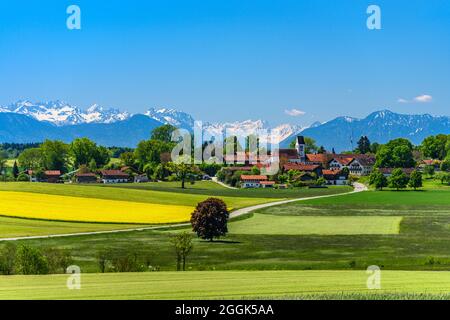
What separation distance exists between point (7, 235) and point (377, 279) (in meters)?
38.2

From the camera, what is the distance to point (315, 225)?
66750 millimetres

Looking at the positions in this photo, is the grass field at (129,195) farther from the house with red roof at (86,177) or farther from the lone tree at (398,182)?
the house with red roof at (86,177)

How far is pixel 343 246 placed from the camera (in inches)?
2004

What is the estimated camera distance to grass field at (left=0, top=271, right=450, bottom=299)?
71.8 feet

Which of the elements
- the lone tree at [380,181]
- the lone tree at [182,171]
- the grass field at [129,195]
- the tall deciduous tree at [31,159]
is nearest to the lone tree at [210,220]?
the grass field at [129,195]

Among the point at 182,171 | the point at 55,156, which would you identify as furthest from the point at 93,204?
the point at 55,156

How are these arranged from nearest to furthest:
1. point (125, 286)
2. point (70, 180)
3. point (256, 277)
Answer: point (125, 286), point (256, 277), point (70, 180)

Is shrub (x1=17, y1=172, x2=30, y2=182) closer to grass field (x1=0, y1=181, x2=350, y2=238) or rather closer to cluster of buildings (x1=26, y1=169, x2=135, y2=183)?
cluster of buildings (x1=26, y1=169, x2=135, y2=183)

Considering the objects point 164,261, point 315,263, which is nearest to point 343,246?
point 315,263

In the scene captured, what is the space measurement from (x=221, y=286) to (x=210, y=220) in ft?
103

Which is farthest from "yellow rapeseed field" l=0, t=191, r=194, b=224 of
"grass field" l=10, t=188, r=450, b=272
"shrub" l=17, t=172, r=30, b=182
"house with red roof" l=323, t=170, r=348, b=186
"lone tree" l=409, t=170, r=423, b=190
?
"house with red roof" l=323, t=170, r=348, b=186

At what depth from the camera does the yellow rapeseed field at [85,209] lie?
232 ft

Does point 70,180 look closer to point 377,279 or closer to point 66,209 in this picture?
point 66,209

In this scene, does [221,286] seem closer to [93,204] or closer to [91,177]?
[93,204]
